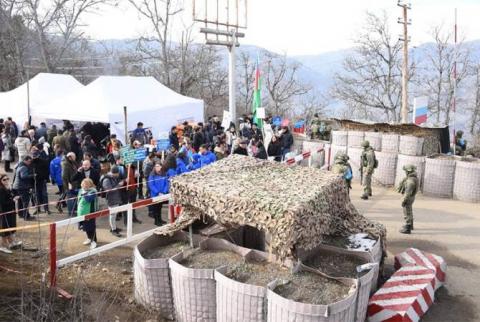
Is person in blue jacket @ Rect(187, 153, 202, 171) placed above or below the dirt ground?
above

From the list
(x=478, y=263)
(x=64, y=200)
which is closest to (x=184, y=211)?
(x=64, y=200)

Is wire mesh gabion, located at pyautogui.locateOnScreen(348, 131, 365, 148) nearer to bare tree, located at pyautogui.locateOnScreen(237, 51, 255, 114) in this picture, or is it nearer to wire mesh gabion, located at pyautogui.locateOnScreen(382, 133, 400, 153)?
wire mesh gabion, located at pyautogui.locateOnScreen(382, 133, 400, 153)

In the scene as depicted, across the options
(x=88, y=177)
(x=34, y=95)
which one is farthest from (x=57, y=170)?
(x=34, y=95)

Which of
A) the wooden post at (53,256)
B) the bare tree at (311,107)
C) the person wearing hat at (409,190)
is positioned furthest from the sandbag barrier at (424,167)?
the bare tree at (311,107)

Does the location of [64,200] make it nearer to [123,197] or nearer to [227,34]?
[123,197]

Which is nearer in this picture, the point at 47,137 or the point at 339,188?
the point at 339,188

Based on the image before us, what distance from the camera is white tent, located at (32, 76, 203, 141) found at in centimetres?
1728

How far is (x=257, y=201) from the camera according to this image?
5.92m

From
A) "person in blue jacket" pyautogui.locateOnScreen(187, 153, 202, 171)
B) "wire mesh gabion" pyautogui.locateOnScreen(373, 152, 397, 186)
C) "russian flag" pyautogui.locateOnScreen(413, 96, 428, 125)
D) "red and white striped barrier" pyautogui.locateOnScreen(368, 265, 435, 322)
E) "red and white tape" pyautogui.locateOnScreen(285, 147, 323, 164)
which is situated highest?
"russian flag" pyautogui.locateOnScreen(413, 96, 428, 125)

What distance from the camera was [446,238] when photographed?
1062 cm

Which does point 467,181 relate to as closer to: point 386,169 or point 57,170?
point 386,169

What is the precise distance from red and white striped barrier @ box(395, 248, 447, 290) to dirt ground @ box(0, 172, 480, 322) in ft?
0.90

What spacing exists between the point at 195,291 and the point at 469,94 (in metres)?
53.7

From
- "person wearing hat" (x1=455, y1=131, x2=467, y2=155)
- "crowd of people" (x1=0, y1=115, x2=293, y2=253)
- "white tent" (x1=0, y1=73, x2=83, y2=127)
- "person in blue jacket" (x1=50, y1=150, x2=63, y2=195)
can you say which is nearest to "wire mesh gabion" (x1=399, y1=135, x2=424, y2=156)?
"person wearing hat" (x1=455, y1=131, x2=467, y2=155)
